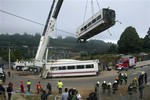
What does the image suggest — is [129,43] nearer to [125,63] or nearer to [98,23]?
[125,63]

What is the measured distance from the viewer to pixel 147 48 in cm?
8662

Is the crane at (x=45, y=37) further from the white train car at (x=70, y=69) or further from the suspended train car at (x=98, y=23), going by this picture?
the suspended train car at (x=98, y=23)

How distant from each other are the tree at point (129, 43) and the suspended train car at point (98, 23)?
48.7 meters

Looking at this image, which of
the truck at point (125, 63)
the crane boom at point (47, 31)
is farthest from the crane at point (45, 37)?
the truck at point (125, 63)

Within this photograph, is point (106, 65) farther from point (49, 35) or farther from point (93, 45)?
point (93, 45)

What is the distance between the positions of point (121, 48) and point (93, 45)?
5077 cm

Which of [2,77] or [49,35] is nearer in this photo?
[2,77]

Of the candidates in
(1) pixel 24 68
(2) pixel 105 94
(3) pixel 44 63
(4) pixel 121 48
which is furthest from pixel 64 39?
(2) pixel 105 94

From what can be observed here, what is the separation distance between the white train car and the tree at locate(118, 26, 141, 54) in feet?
128

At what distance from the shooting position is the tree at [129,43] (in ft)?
274

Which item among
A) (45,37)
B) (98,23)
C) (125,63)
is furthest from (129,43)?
(98,23)

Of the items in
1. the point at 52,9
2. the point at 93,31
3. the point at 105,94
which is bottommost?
the point at 105,94

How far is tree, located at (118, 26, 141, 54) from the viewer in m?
83.4

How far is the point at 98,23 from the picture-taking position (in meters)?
30.0
